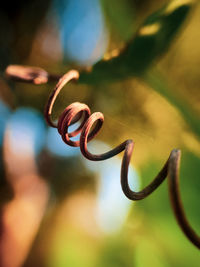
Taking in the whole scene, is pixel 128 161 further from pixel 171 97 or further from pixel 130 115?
pixel 130 115

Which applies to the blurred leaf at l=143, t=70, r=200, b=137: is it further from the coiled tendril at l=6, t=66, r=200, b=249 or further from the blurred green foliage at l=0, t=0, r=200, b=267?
the coiled tendril at l=6, t=66, r=200, b=249

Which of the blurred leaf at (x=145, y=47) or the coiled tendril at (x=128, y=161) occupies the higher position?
the blurred leaf at (x=145, y=47)

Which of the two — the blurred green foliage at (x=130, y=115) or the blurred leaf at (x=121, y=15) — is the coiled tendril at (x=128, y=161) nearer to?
the blurred green foliage at (x=130, y=115)

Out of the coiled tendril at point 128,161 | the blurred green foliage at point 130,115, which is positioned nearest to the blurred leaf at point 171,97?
the blurred green foliage at point 130,115

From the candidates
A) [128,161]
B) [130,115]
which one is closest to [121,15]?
[130,115]

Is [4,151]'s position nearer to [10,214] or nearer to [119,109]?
[10,214]

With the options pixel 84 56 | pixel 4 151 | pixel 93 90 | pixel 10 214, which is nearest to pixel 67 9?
pixel 84 56

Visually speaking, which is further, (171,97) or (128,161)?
(171,97)

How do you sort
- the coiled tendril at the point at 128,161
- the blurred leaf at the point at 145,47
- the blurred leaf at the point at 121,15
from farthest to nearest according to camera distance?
the blurred leaf at the point at 121,15
the blurred leaf at the point at 145,47
the coiled tendril at the point at 128,161
